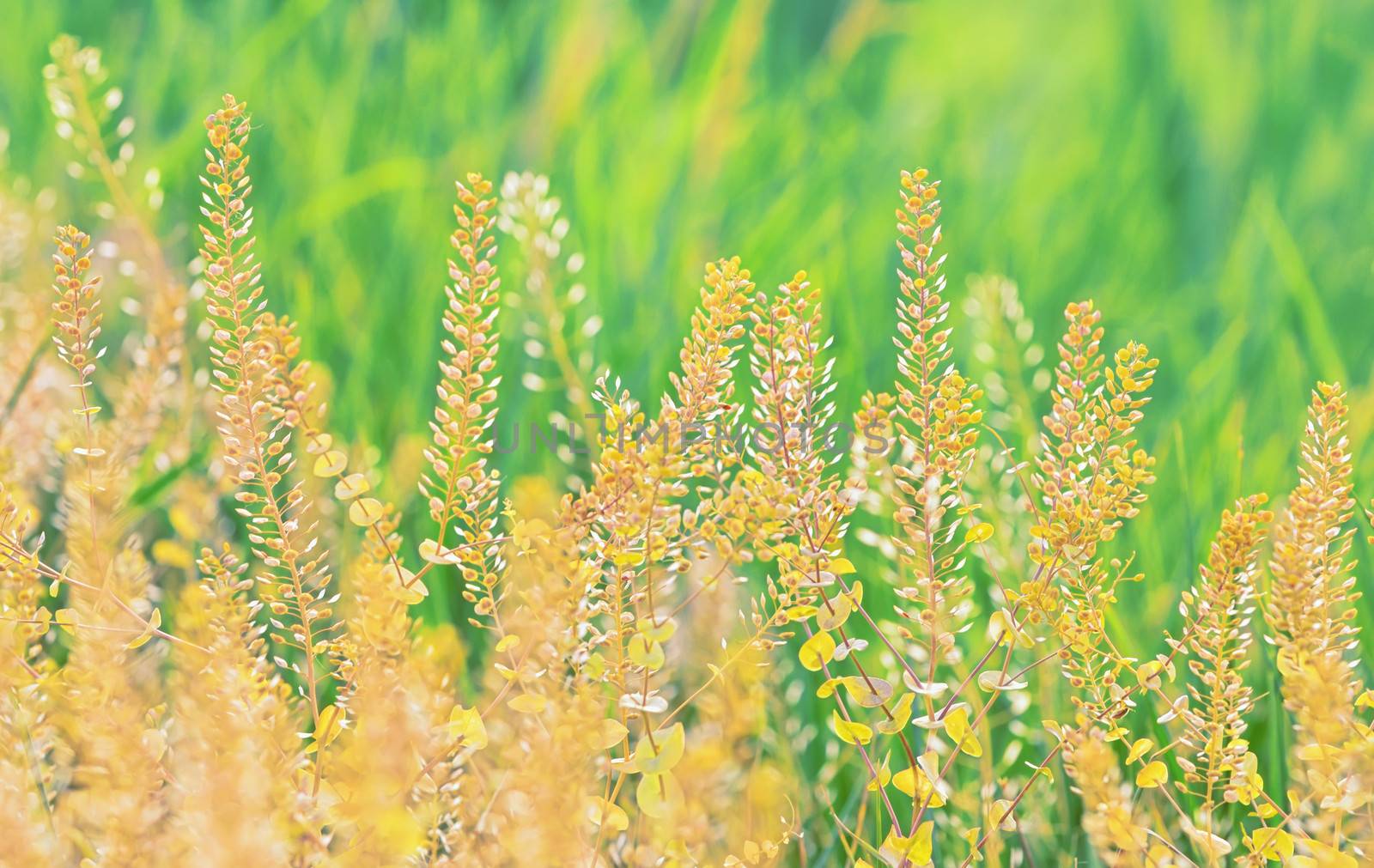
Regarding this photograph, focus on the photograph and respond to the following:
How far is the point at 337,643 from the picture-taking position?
87cm

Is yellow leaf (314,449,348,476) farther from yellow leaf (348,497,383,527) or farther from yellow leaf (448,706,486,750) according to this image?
yellow leaf (448,706,486,750)

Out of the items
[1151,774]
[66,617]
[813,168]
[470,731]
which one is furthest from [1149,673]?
[813,168]

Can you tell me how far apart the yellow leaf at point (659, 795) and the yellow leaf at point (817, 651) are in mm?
121

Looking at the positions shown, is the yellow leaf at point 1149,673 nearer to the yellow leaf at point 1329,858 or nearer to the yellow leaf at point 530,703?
the yellow leaf at point 1329,858

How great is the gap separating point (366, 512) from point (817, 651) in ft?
1.09

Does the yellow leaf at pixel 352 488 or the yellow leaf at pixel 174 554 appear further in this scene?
the yellow leaf at pixel 174 554

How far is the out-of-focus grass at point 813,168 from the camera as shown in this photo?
1.69m

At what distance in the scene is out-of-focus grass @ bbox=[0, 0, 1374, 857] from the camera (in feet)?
5.56

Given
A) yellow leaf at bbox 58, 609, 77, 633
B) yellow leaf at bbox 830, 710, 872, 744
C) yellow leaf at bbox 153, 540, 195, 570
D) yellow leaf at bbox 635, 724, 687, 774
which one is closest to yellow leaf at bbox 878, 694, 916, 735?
yellow leaf at bbox 830, 710, 872, 744

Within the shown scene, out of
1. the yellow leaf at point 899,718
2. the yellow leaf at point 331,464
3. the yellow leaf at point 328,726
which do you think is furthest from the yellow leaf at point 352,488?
the yellow leaf at point 899,718

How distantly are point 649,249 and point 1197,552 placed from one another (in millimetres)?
923

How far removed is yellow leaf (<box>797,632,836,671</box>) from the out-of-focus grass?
545 mm

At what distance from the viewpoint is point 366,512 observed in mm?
930

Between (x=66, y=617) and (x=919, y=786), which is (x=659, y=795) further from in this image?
(x=66, y=617)
